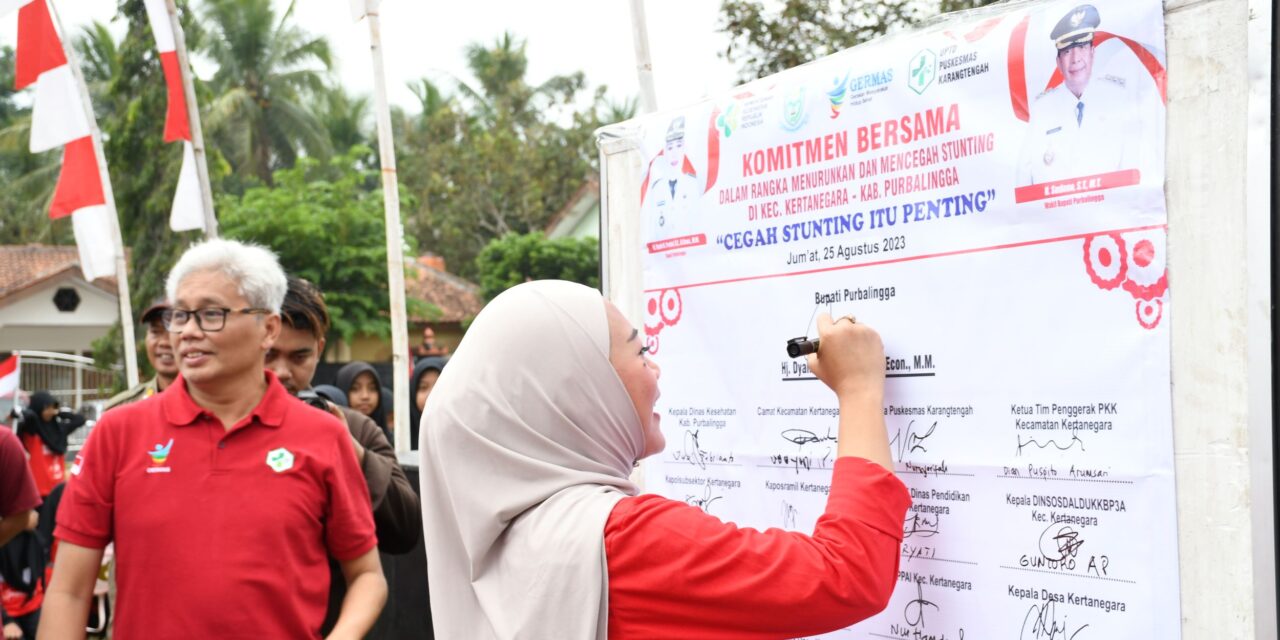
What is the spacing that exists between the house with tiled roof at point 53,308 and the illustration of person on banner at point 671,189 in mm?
32697

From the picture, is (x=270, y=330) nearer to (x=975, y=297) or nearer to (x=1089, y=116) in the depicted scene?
(x=975, y=297)

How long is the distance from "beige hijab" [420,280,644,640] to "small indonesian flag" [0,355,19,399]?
778 centimetres

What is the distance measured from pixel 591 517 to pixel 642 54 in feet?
6.90

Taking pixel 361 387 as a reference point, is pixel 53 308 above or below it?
above

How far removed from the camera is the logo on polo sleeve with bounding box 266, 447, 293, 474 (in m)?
→ 2.69

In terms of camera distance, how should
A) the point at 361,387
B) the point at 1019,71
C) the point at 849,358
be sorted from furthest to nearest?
the point at 361,387
the point at 849,358
the point at 1019,71

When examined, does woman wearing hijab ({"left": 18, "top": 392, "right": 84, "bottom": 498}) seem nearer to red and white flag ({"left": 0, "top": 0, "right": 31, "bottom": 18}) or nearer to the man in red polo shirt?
red and white flag ({"left": 0, "top": 0, "right": 31, "bottom": 18})

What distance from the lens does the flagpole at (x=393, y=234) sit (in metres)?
5.38

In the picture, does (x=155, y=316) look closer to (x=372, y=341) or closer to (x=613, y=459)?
(x=613, y=459)

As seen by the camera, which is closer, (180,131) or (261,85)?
(180,131)

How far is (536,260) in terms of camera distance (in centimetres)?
2680
